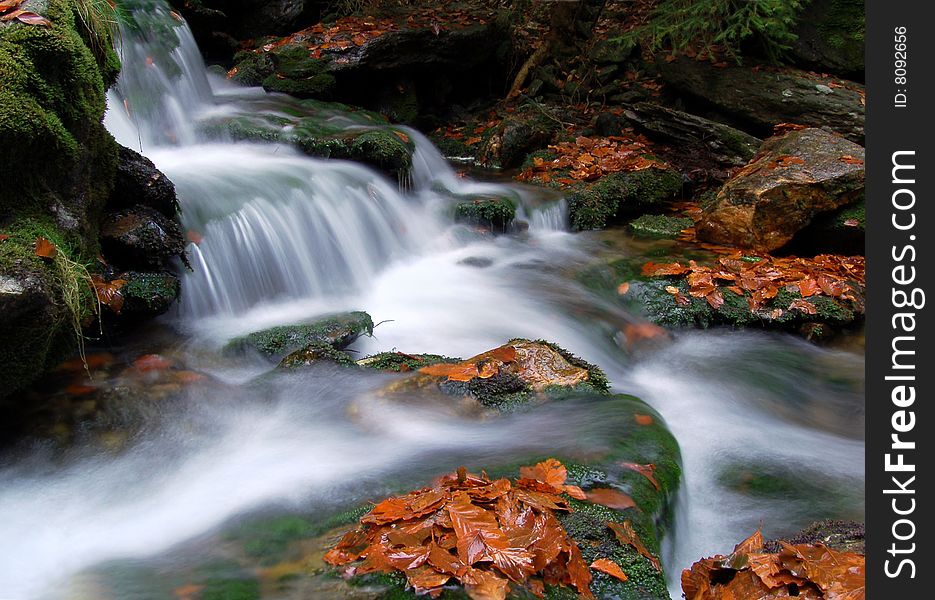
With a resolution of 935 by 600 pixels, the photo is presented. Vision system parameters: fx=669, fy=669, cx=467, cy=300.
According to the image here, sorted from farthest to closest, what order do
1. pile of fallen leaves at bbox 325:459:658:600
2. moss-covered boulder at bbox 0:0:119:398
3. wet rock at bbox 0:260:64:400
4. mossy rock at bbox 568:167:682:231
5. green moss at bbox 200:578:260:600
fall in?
mossy rock at bbox 568:167:682:231, moss-covered boulder at bbox 0:0:119:398, wet rock at bbox 0:260:64:400, green moss at bbox 200:578:260:600, pile of fallen leaves at bbox 325:459:658:600

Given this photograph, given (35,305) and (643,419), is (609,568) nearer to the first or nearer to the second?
(643,419)

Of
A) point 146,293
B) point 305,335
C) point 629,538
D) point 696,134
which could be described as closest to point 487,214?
point 696,134

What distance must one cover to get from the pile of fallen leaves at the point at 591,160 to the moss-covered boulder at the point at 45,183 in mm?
6298

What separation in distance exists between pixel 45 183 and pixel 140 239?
0.97 metres

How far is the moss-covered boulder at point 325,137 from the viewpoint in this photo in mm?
8125

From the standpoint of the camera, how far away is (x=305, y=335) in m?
5.04

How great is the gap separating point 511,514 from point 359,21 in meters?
10.8

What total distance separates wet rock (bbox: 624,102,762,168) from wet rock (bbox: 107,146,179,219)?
23.2ft

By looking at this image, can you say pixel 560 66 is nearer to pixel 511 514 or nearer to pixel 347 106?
pixel 347 106

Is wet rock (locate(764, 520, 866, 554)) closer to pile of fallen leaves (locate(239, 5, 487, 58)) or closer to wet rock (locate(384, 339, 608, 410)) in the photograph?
wet rock (locate(384, 339, 608, 410))

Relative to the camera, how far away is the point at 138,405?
13.3 feet

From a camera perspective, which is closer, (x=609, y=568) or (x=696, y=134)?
(x=609, y=568)

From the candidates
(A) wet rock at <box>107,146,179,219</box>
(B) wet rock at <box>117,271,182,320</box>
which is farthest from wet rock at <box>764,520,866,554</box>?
(A) wet rock at <box>107,146,179,219</box>

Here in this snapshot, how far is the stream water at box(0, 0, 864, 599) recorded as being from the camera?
3258 mm
